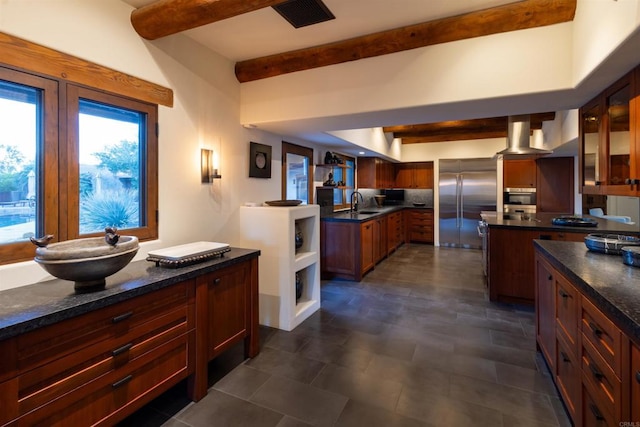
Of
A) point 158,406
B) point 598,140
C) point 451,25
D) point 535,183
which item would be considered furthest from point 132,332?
point 535,183

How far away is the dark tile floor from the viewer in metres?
1.82

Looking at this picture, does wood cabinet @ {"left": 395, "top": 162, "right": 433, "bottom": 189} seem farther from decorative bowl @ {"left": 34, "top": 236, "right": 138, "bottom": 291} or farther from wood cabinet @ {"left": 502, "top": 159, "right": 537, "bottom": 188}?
decorative bowl @ {"left": 34, "top": 236, "right": 138, "bottom": 291}

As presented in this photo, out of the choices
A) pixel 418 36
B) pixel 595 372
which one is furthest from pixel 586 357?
pixel 418 36

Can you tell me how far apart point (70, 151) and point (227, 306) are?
141 centimetres

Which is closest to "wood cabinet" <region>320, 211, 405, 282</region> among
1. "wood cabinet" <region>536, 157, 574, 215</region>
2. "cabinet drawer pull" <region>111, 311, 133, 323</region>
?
"cabinet drawer pull" <region>111, 311, 133, 323</region>

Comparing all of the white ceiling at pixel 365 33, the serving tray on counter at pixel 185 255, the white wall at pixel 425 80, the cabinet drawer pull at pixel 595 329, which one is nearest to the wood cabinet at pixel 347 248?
the white ceiling at pixel 365 33

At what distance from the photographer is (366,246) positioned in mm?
4785

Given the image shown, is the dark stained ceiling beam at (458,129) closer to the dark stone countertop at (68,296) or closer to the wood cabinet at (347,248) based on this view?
the wood cabinet at (347,248)

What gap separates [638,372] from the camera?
99 centimetres

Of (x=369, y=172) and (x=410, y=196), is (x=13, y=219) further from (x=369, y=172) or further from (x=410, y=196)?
(x=410, y=196)

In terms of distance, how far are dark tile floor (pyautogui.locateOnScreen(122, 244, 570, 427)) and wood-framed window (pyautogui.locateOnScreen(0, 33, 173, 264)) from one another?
4.14 ft

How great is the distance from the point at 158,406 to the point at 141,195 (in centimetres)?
145

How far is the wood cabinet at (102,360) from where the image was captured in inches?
48.0

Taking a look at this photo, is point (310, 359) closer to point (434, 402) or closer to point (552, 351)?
point (434, 402)
